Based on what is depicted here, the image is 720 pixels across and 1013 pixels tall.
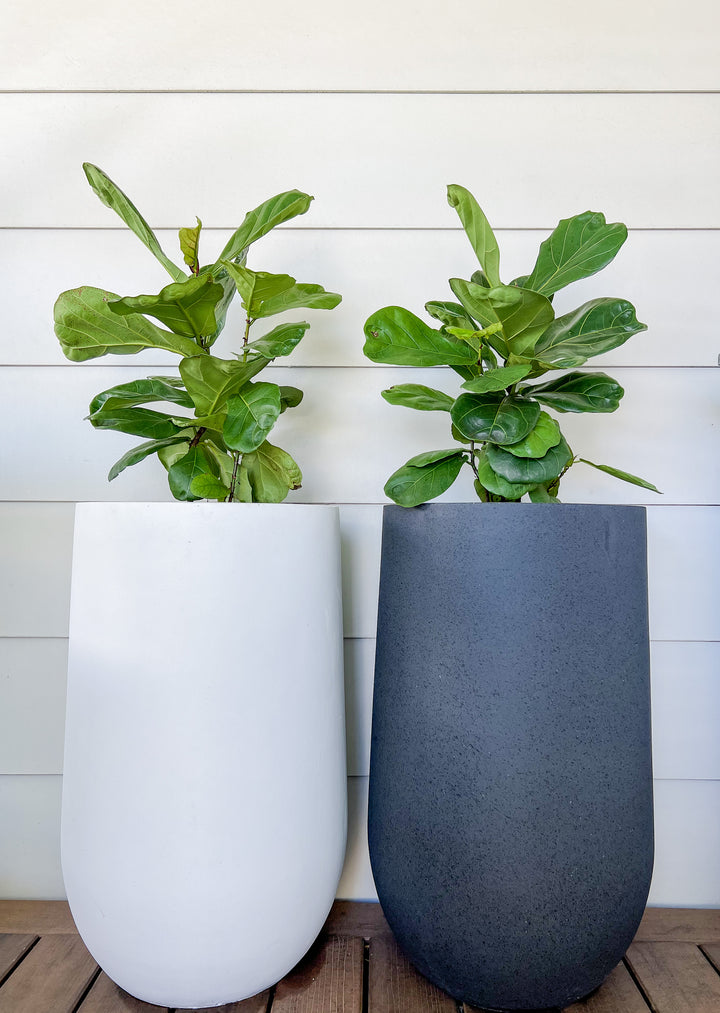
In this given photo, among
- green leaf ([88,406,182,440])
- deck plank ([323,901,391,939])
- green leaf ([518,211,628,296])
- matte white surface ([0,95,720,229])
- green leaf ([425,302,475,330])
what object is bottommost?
deck plank ([323,901,391,939])

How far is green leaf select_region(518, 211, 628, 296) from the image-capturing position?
0.89m

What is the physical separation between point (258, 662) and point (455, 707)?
251 millimetres

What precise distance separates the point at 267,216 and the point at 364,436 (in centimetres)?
40

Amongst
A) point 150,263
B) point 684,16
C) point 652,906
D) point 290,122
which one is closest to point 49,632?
point 150,263

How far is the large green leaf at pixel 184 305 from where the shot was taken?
849mm

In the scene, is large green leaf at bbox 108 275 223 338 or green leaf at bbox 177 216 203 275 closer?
large green leaf at bbox 108 275 223 338

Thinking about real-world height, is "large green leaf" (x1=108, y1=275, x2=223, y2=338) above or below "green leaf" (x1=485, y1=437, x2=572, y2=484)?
above

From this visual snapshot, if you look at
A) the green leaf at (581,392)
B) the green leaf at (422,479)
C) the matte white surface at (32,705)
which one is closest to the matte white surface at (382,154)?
the green leaf at (581,392)

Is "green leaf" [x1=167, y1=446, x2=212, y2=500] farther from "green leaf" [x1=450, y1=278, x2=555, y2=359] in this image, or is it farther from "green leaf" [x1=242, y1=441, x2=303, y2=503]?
"green leaf" [x1=450, y1=278, x2=555, y2=359]

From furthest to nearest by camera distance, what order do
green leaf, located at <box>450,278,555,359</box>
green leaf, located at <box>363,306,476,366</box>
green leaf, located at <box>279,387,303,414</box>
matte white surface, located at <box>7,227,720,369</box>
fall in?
1. matte white surface, located at <box>7,227,720,369</box>
2. green leaf, located at <box>279,387,303,414</box>
3. green leaf, located at <box>363,306,476,366</box>
4. green leaf, located at <box>450,278,555,359</box>

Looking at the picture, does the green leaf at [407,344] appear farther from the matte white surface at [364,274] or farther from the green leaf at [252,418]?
the matte white surface at [364,274]

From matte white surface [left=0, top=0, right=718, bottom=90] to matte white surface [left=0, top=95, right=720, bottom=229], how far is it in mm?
29

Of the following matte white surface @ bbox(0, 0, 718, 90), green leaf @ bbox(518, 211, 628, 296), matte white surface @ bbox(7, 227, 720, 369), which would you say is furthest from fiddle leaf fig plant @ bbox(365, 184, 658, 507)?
matte white surface @ bbox(0, 0, 718, 90)

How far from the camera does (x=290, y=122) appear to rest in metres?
1.17
